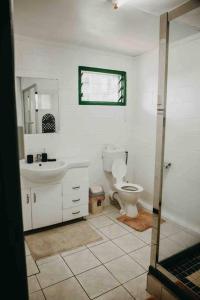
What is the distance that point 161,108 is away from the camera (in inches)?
65.4

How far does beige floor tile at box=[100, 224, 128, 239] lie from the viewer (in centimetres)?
280

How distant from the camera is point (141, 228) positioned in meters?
2.95

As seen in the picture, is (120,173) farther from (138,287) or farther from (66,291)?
(66,291)

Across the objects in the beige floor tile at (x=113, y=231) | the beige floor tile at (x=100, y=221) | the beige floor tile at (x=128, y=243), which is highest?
the beige floor tile at (x=100, y=221)

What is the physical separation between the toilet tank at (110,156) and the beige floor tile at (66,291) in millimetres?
1832

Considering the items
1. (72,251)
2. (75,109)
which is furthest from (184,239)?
(75,109)

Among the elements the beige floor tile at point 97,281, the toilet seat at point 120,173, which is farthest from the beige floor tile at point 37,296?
the toilet seat at point 120,173

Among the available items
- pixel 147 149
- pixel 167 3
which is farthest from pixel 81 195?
pixel 167 3

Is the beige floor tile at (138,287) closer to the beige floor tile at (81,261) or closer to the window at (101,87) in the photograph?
the beige floor tile at (81,261)

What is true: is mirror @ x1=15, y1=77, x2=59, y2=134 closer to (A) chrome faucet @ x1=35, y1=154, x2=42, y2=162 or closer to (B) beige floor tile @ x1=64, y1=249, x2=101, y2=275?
(A) chrome faucet @ x1=35, y1=154, x2=42, y2=162

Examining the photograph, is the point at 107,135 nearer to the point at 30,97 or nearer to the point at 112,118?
the point at 112,118

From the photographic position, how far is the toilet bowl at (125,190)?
3139mm

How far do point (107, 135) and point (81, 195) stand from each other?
1097 mm

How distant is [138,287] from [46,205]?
1.45m
